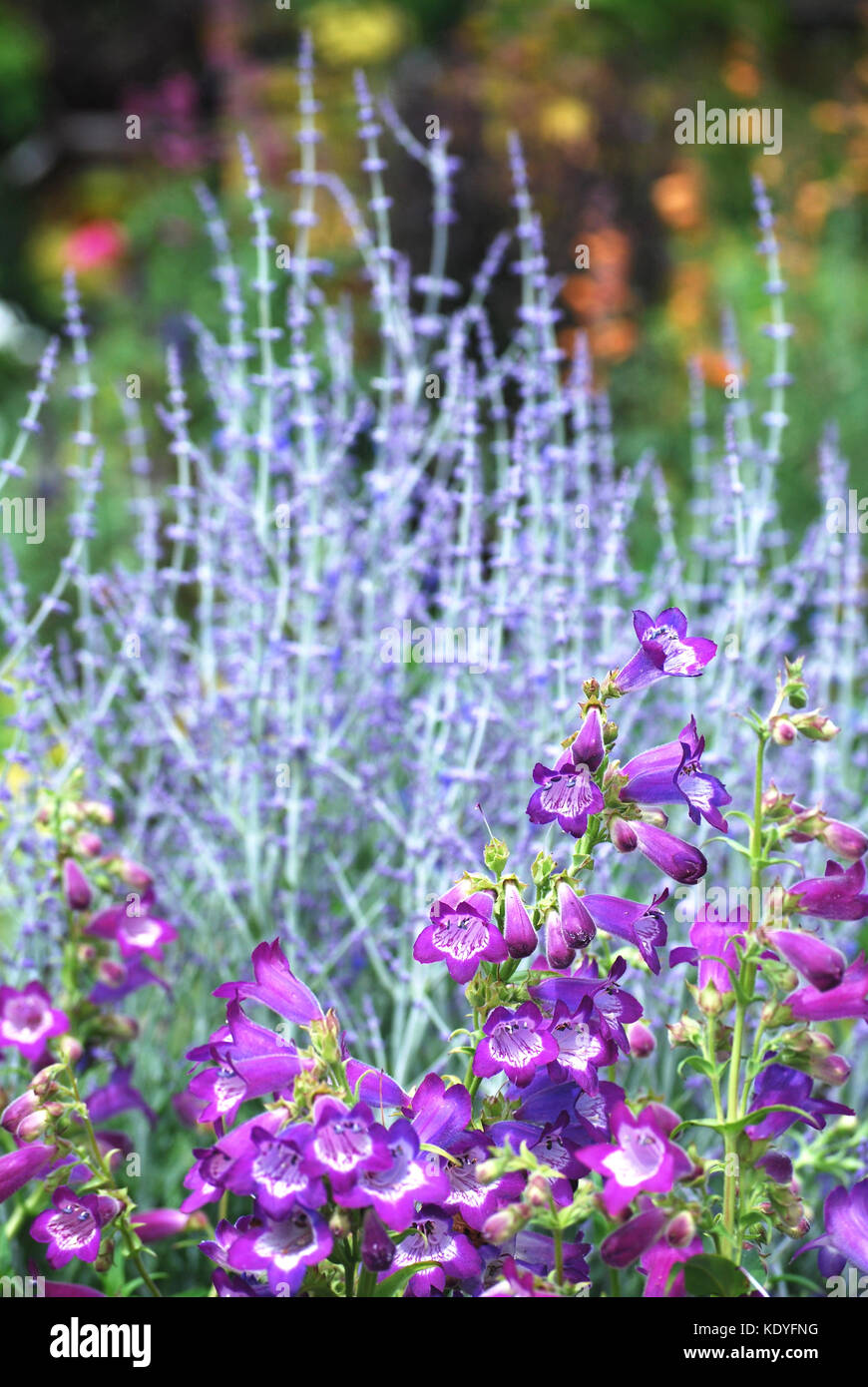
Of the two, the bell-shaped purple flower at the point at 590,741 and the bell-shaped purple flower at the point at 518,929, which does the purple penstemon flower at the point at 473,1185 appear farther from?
the bell-shaped purple flower at the point at 590,741

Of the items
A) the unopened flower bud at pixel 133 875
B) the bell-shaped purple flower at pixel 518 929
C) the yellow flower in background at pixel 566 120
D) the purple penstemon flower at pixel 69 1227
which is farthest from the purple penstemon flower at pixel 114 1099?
the yellow flower in background at pixel 566 120

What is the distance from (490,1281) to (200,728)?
138 cm

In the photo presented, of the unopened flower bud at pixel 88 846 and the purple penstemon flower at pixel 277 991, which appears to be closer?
the purple penstemon flower at pixel 277 991

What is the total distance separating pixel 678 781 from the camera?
1.16 metres

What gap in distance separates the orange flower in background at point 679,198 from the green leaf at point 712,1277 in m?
4.99

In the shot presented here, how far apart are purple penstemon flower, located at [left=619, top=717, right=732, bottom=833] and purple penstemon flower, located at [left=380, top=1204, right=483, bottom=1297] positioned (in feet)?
1.20

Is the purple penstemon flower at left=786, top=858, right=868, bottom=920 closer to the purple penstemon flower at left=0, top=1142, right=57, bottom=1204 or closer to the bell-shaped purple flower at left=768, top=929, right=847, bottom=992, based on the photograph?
the bell-shaped purple flower at left=768, top=929, right=847, bottom=992

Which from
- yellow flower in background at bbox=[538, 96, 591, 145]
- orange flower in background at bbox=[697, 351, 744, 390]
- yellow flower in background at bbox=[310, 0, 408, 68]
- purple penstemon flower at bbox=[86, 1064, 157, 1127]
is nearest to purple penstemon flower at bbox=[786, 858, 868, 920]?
purple penstemon flower at bbox=[86, 1064, 157, 1127]

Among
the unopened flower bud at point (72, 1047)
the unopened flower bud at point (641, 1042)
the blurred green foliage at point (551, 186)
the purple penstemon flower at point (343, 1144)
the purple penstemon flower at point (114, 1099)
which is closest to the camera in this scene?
the purple penstemon flower at point (343, 1144)

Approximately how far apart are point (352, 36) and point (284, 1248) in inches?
249

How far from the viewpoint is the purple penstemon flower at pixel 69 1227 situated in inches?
47.5

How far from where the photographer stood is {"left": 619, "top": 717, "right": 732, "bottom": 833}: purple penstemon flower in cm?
115

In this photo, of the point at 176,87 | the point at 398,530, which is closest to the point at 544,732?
the point at 398,530

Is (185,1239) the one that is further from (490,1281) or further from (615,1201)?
(615,1201)
